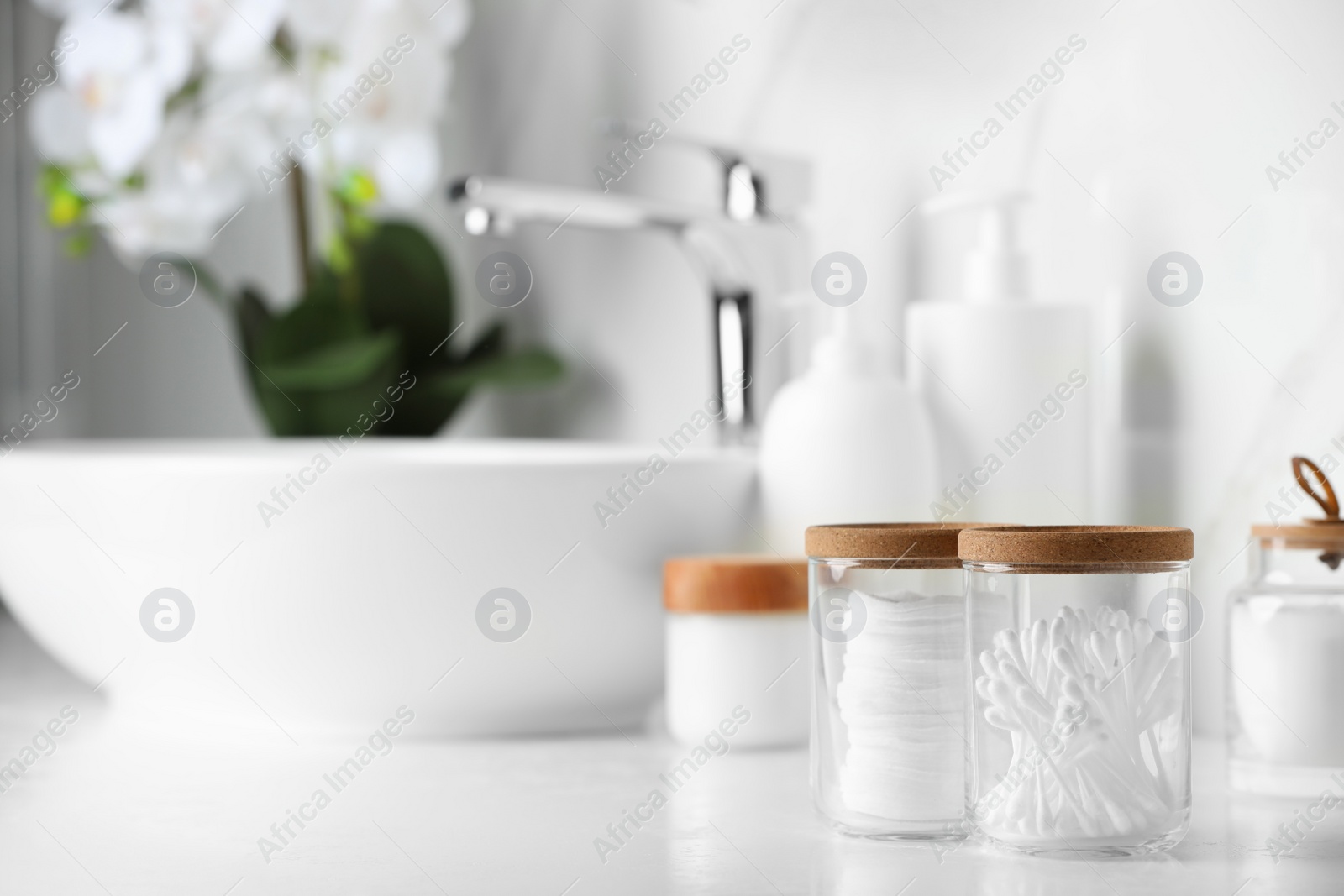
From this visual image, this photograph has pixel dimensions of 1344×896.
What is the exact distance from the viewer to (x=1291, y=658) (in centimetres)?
52

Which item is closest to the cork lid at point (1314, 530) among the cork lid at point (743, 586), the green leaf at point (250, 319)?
the cork lid at point (743, 586)

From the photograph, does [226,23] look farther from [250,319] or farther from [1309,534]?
[1309,534]

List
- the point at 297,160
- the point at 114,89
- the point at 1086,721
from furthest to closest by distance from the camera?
1. the point at 297,160
2. the point at 114,89
3. the point at 1086,721

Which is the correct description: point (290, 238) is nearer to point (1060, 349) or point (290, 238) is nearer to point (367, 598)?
point (367, 598)

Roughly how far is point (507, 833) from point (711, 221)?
0.43 meters

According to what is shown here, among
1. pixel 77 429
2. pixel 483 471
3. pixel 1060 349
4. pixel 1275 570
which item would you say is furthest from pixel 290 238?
pixel 1275 570

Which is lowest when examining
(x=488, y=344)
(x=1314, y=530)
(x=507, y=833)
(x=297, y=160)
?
(x=507, y=833)

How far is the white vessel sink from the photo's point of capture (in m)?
A: 0.65

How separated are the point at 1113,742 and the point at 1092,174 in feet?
1.18

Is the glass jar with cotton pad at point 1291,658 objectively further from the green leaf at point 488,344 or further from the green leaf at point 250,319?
the green leaf at point 250,319

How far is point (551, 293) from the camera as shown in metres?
1.22

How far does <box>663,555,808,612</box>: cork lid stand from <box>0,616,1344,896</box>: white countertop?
0.24ft

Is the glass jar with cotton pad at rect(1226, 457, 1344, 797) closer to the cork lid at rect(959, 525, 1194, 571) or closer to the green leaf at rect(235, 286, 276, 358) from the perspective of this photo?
the cork lid at rect(959, 525, 1194, 571)

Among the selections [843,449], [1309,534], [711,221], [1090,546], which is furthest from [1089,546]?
[711,221]
